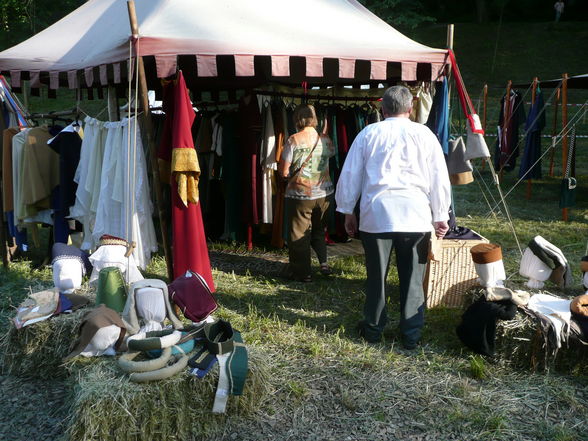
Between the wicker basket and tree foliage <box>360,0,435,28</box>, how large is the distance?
16.6 m

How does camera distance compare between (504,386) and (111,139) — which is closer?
(504,386)

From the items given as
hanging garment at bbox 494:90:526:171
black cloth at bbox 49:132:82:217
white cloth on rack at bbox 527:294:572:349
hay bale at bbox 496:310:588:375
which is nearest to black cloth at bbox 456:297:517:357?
hay bale at bbox 496:310:588:375

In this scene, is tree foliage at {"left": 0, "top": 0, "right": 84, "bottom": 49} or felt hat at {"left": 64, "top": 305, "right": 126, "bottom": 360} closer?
felt hat at {"left": 64, "top": 305, "right": 126, "bottom": 360}

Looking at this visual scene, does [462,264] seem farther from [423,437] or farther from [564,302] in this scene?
[423,437]

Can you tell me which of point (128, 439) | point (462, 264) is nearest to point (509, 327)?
point (462, 264)

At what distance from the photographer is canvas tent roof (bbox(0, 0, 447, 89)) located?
4.25 meters

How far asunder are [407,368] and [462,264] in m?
1.23

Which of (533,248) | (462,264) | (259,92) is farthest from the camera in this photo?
(259,92)

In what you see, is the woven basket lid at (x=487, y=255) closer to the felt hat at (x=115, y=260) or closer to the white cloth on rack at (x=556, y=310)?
the white cloth on rack at (x=556, y=310)

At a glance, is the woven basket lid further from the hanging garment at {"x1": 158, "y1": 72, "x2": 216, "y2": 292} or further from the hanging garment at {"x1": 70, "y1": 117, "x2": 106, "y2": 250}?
the hanging garment at {"x1": 70, "y1": 117, "x2": 106, "y2": 250}

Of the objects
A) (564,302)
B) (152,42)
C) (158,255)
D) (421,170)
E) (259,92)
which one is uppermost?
(152,42)

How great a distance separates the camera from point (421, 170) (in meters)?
3.91

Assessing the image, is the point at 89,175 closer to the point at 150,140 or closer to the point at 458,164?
the point at 150,140

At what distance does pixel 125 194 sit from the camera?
4.54 metres
